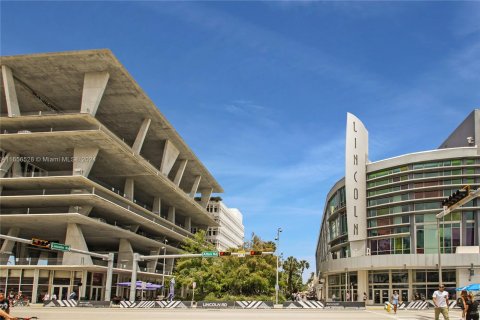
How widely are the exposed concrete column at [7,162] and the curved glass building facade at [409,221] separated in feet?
139

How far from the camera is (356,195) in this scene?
224 feet

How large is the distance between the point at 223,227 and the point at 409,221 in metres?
76.0

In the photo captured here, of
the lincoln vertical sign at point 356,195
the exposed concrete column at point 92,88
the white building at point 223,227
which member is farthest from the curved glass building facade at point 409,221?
the white building at point 223,227

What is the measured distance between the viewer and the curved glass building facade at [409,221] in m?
60.4

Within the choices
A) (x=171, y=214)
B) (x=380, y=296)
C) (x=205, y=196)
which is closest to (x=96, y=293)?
(x=171, y=214)

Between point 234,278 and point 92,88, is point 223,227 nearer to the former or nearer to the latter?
point 234,278

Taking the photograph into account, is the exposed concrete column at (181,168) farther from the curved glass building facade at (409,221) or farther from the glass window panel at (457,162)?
the glass window panel at (457,162)

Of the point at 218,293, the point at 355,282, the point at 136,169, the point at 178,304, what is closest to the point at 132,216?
the point at 136,169

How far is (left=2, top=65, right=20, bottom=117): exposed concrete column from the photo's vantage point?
181 ft

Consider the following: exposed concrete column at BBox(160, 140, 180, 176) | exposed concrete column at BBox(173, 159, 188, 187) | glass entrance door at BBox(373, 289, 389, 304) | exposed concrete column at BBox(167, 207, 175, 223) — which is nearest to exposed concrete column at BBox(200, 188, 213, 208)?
exposed concrete column at BBox(167, 207, 175, 223)

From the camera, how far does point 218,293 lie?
6112 centimetres

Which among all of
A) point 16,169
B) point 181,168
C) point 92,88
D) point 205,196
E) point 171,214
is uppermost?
point 92,88

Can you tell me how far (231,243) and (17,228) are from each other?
303ft

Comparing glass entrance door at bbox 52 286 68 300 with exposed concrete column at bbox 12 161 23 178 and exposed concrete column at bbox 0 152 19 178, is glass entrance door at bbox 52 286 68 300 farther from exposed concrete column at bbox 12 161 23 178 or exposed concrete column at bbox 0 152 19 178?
exposed concrete column at bbox 0 152 19 178
